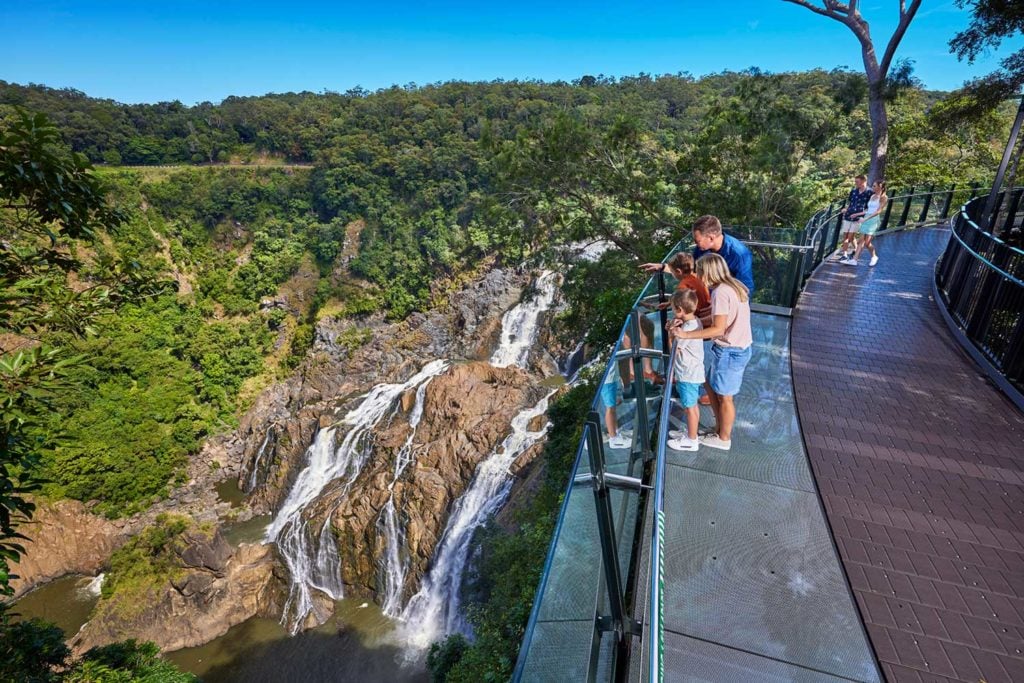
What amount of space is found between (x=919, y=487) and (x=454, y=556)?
14.5 m

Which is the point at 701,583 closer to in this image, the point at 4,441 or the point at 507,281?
the point at 4,441

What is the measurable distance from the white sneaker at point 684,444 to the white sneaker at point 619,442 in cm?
112

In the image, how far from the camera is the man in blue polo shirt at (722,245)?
4.12 meters

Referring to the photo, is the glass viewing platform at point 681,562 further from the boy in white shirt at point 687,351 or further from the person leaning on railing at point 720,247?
the person leaning on railing at point 720,247

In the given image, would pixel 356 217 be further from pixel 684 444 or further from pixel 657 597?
pixel 657 597

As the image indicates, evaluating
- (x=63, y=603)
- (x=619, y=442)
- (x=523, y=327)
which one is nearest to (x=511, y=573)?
(x=619, y=442)

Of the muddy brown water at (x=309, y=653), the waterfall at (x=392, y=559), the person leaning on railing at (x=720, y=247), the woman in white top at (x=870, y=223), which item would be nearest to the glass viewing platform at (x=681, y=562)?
the person leaning on railing at (x=720, y=247)

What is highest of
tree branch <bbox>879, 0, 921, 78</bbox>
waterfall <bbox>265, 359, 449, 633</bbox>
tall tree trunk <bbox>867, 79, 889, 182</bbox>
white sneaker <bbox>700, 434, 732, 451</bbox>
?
tree branch <bbox>879, 0, 921, 78</bbox>

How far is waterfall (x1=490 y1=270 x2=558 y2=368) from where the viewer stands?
26047 mm

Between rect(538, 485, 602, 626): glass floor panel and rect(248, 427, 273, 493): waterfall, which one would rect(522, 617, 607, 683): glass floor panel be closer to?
rect(538, 485, 602, 626): glass floor panel

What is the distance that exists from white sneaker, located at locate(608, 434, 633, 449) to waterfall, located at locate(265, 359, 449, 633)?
1751cm

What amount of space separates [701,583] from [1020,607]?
6.44ft

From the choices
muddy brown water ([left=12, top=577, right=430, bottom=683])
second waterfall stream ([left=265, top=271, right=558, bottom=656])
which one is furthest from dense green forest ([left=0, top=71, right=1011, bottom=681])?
muddy brown water ([left=12, top=577, right=430, bottom=683])

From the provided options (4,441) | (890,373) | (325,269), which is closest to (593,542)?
(4,441)
